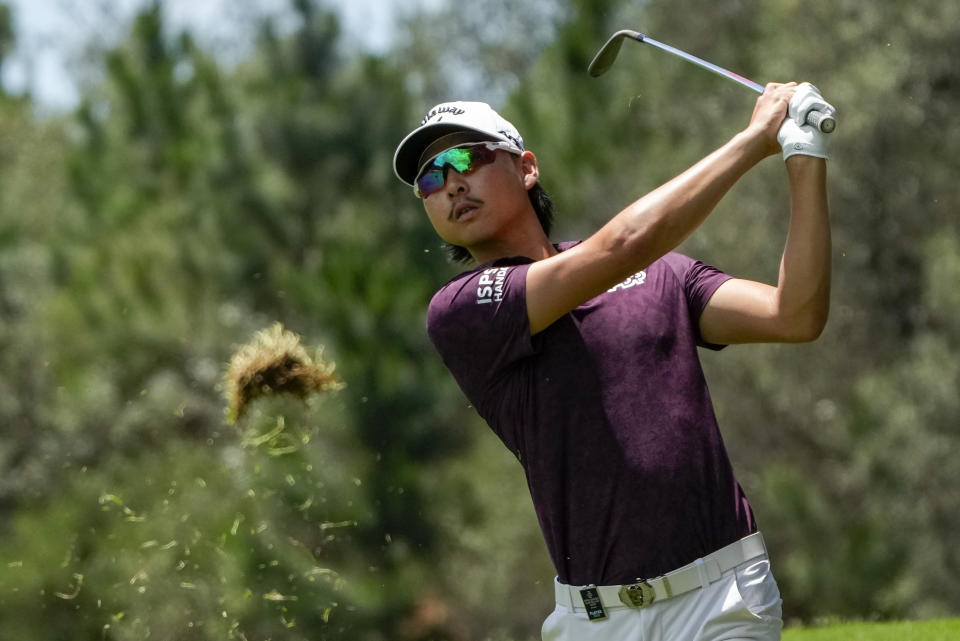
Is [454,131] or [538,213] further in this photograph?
[538,213]

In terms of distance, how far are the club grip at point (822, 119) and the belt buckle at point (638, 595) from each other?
1.01m

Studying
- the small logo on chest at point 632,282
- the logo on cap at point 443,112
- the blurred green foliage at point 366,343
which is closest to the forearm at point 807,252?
the small logo on chest at point 632,282

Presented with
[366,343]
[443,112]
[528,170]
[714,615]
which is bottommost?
[714,615]

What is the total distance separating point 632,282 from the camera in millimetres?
3260

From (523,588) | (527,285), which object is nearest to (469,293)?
(527,285)

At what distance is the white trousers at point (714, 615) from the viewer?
2.99 m

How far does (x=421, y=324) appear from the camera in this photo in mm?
16516

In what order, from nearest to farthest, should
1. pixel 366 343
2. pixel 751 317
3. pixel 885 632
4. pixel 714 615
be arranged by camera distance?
pixel 714 615
pixel 751 317
pixel 885 632
pixel 366 343

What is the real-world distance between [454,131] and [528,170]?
334 millimetres

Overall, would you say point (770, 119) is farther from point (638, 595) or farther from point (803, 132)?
point (638, 595)

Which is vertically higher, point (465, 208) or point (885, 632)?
point (465, 208)

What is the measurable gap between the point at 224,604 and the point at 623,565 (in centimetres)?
1299

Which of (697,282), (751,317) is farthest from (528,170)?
(751,317)

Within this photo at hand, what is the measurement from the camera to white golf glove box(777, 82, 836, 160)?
3.00 m
